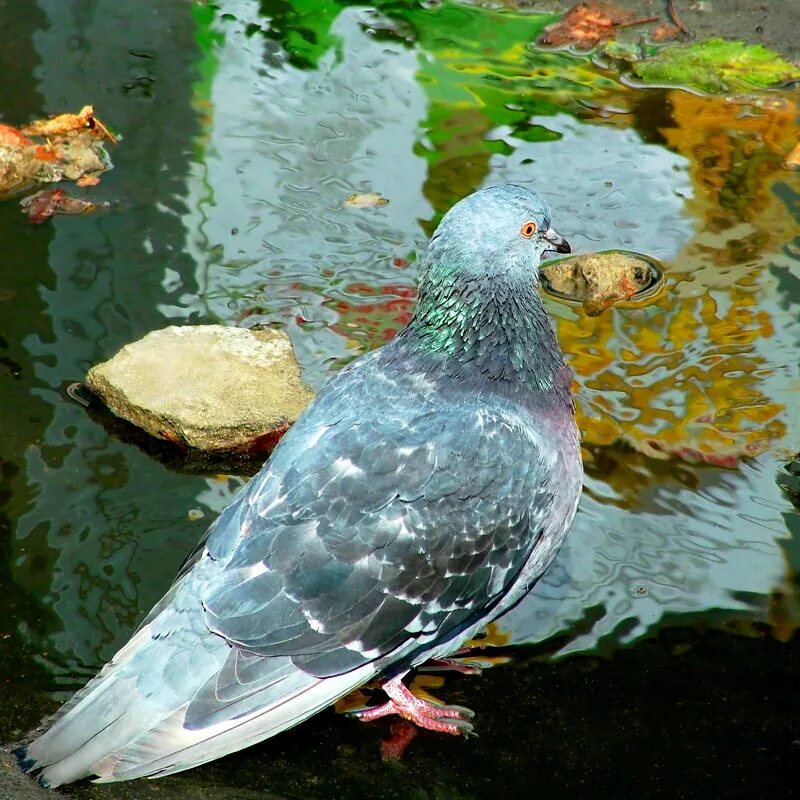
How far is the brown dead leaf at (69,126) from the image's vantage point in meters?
6.53

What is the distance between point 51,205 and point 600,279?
305 cm

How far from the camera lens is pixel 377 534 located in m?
3.45

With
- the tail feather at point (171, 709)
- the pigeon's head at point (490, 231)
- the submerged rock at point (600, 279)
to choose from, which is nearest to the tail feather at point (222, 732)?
the tail feather at point (171, 709)

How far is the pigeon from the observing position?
129 inches

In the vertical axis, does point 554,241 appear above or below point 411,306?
above

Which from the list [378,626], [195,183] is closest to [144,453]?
[378,626]

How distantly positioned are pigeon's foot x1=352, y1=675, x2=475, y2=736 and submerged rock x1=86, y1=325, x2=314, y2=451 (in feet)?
4.62

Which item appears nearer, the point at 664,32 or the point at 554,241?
the point at 554,241

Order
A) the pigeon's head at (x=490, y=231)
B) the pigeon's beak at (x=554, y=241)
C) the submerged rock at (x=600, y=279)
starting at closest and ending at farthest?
1. the pigeon's head at (x=490, y=231)
2. the pigeon's beak at (x=554, y=241)
3. the submerged rock at (x=600, y=279)

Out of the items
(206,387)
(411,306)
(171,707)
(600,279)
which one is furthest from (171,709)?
(600,279)

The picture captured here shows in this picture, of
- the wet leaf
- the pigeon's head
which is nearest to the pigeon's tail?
the pigeon's head

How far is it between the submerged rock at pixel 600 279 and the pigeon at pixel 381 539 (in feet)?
4.56

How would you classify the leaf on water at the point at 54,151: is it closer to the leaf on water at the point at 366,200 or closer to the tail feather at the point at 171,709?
the leaf on water at the point at 366,200

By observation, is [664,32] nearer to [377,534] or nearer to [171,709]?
[377,534]
